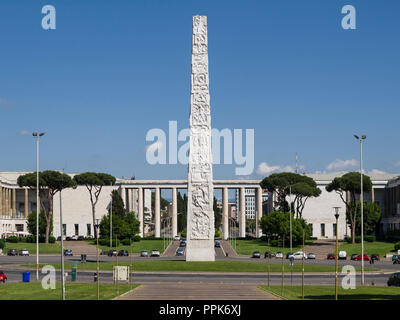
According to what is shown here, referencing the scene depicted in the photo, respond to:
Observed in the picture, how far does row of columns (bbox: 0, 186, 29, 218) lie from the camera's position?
164250 mm

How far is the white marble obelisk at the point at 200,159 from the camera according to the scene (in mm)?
85062

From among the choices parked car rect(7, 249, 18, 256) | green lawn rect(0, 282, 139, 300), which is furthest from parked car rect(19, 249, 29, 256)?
green lawn rect(0, 282, 139, 300)

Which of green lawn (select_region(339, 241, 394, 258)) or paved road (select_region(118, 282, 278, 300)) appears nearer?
paved road (select_region(118, 282, 278, 300))

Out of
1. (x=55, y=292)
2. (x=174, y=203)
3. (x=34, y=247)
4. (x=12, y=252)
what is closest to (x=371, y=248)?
(x=34, y=247)

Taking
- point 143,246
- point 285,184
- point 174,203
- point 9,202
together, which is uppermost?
point 285,184

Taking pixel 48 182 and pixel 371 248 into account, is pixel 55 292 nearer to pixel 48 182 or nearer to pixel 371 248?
pixel 371 248

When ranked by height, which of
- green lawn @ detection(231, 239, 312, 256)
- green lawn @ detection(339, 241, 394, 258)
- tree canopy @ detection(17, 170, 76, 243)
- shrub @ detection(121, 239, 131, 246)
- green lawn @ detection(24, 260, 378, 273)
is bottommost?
green lawn @ detection(231, 239, 312, 256)

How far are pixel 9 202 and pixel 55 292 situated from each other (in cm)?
12960

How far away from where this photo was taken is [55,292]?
4822 cm

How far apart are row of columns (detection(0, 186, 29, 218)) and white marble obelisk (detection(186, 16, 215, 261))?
86253mm

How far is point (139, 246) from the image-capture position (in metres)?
133

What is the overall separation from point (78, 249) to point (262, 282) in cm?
7086

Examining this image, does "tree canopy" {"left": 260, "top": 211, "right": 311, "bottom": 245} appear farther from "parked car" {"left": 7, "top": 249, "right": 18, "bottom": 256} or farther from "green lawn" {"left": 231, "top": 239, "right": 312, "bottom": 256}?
"parked car" {"left": 7, "top": 249, "right": 18, "bottom": 256}

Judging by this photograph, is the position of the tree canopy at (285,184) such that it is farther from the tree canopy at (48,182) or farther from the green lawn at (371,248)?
the tree canopy at (48,182)
